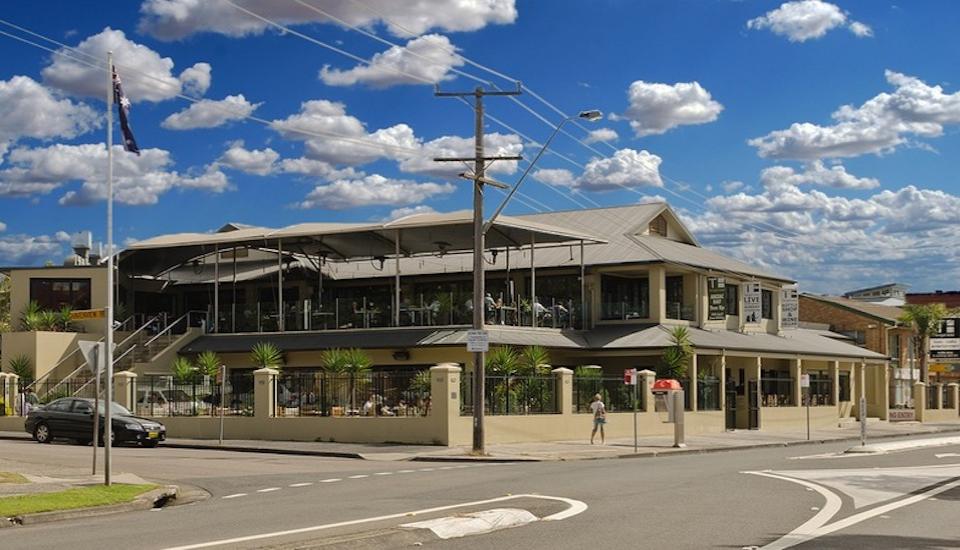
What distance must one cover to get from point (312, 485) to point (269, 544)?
30.2ft

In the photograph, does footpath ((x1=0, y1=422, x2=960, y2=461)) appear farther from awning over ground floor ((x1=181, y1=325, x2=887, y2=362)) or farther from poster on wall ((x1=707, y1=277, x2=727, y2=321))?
poster on wall ((x1=707, y1=277, x2=727, y2=321))

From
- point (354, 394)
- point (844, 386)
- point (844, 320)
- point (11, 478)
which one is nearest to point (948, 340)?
point (844, 320)

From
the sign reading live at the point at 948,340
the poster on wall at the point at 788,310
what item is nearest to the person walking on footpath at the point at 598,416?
the poster on wall at the point at 788,310

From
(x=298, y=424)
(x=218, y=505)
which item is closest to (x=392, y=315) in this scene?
(x=298, y=424)

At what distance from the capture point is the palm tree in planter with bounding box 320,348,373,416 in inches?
1423

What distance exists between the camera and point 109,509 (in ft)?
57.2

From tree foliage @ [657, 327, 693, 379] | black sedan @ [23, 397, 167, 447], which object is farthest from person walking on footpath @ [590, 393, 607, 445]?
black sedan @ [23, 397, 167, 447]

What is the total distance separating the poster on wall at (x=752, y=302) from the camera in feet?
176

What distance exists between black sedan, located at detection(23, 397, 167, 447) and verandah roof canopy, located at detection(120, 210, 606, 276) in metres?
10.8

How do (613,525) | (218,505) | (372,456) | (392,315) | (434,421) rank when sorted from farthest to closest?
(392,315) → (434,421) → (372,456) → (218,505) → (613,525)

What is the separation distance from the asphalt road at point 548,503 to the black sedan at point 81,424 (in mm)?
4538

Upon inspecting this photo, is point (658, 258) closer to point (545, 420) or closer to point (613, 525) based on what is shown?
point (545, 420)

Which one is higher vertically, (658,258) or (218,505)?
(658,258)

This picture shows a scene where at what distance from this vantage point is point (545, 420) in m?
37.6
